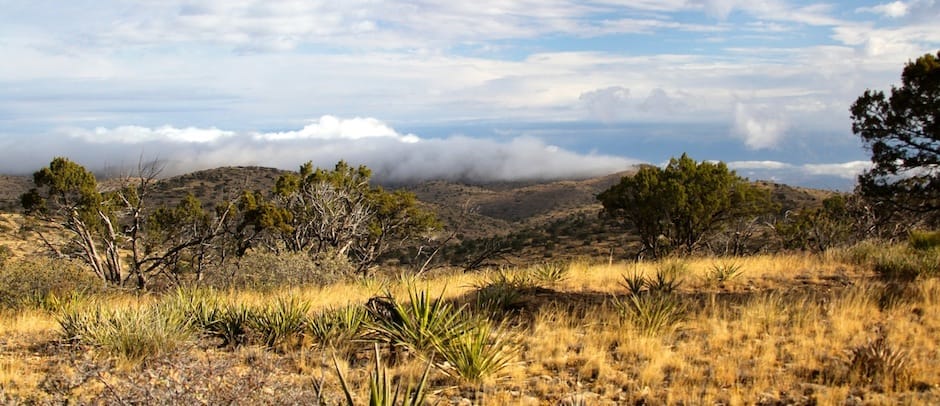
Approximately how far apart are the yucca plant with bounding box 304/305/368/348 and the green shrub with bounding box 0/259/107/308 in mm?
6424

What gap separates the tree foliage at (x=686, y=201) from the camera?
3041cm

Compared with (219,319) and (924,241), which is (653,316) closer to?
(219,319)

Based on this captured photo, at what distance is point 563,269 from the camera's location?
45.9ft

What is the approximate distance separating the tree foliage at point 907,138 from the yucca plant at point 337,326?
14.3m

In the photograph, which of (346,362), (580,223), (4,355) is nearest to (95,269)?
(4,355)

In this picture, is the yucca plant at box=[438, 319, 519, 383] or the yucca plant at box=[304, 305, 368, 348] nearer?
the yucca plant at box=[438, 319, 519, 383]

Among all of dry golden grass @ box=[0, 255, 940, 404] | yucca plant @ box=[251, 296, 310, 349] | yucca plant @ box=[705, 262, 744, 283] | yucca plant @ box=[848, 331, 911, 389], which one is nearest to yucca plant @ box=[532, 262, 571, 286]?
dry golden grass @ box=[0, 255, 940, 404]

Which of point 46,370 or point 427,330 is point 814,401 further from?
point 46,370

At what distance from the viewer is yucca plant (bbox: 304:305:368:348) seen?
821 cm

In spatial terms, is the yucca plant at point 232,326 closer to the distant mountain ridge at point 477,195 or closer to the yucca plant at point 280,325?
the yucca plant at point 280,325

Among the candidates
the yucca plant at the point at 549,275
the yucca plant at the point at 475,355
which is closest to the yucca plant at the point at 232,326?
the yucca plant at the point at 475,355

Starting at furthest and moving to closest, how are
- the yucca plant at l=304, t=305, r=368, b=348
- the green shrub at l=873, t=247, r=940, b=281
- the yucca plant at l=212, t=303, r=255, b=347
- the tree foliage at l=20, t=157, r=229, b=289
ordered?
1. the tree foliage at l=20, t=157, r=229, b=289
2. the green shrub at l=873, t=247, r=940, b=281
3. the yucca plant at l=212, t=303, r=255, b=347
4. the yucca plant at l=304, t=305, r=368, b=348

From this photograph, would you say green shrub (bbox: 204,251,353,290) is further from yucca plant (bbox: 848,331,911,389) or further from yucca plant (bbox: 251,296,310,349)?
yucca plant (bbox: 848,331,911,389)

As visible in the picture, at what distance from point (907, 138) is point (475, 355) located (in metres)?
14.6
